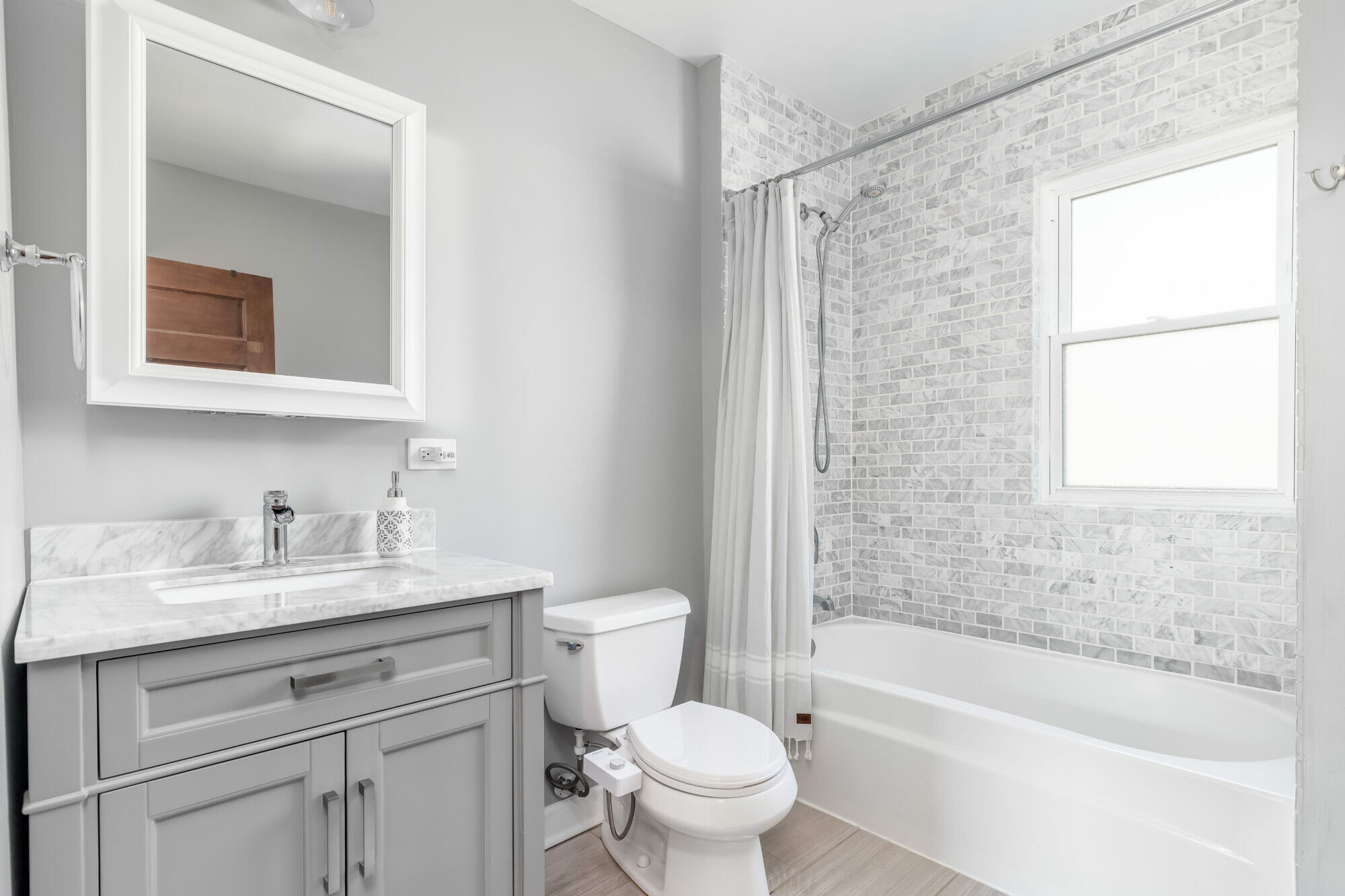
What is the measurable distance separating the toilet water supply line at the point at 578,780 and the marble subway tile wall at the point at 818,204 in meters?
1.21

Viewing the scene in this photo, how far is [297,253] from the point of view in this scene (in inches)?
65.4

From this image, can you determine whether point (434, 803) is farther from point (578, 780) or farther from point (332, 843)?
point (578, 780)

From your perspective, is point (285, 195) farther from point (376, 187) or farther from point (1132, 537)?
point (1132, 537)

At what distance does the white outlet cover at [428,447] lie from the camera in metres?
1.85

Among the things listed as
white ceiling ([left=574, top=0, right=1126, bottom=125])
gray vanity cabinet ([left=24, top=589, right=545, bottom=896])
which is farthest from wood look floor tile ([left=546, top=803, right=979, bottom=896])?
white ceiling ([left=574, top=0, right=1126, bottom=125])

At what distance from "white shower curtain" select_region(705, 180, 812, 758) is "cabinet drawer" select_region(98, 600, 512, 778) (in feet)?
3.40

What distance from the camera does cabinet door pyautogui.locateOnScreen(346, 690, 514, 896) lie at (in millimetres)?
1235

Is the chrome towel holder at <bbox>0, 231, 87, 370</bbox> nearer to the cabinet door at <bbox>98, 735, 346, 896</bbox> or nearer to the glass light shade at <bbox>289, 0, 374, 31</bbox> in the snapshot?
the cabinet door at <bbox>98, 735, 346, 896</bbox>

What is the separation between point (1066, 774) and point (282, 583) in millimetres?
1922

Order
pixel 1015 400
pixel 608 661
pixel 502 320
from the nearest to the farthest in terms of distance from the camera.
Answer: pixel 608 661
pixel 502 320
pixel 1015 400

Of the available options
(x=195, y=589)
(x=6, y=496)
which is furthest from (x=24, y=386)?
(x=195, y=589)

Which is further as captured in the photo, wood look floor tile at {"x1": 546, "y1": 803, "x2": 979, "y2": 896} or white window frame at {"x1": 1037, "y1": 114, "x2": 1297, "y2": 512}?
A: white window frame at {"x1": 1037, "y1": 114, "x2": 1297, "y2": 512}

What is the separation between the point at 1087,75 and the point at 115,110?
2832mm

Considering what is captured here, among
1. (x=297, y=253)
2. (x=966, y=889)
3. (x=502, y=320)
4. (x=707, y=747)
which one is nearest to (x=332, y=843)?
(x=707, y=747)
